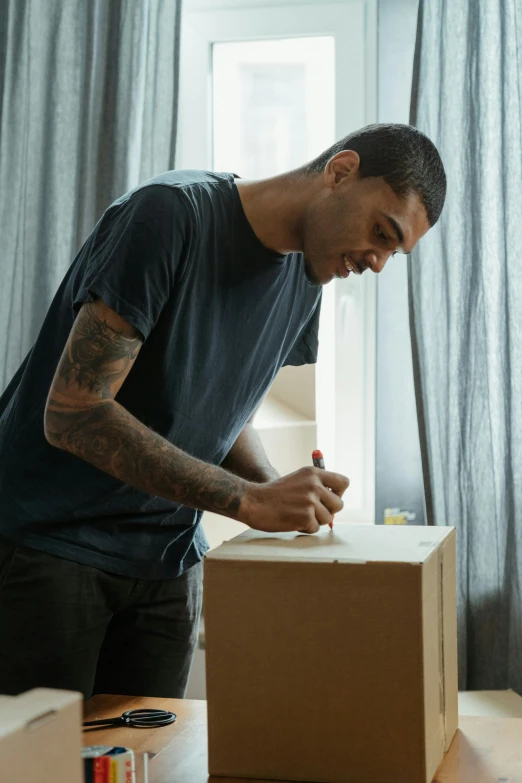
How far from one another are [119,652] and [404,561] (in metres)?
0.66

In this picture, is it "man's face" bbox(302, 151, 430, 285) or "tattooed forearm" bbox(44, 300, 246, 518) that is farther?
"man's face" bbox(302, 151, 430, 285)

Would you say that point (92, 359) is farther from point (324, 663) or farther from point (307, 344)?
point (307, 344)

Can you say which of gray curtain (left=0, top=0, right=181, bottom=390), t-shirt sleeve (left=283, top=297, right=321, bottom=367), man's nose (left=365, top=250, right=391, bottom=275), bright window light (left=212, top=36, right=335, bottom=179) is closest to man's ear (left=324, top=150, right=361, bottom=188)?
man's nose (left=365, top=250, right=391, bottom=275)

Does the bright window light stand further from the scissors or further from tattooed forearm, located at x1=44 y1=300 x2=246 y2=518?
the scissors

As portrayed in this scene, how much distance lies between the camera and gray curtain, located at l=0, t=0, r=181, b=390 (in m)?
2.36

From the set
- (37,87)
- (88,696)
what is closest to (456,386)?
(88,696)

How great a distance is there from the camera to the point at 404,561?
959mm

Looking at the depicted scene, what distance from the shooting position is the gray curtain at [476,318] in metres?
2.19

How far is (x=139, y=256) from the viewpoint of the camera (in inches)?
45.4

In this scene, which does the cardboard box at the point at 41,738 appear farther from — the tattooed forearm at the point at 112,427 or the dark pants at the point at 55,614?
the dark pants at the point at 55,614

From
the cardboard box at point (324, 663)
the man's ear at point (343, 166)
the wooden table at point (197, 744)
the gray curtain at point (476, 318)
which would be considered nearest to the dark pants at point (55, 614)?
the wooden table at point (197, 744)

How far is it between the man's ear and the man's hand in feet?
1.47

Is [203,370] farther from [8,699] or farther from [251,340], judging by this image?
[8,699]

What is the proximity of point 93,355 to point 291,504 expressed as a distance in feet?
1.04
